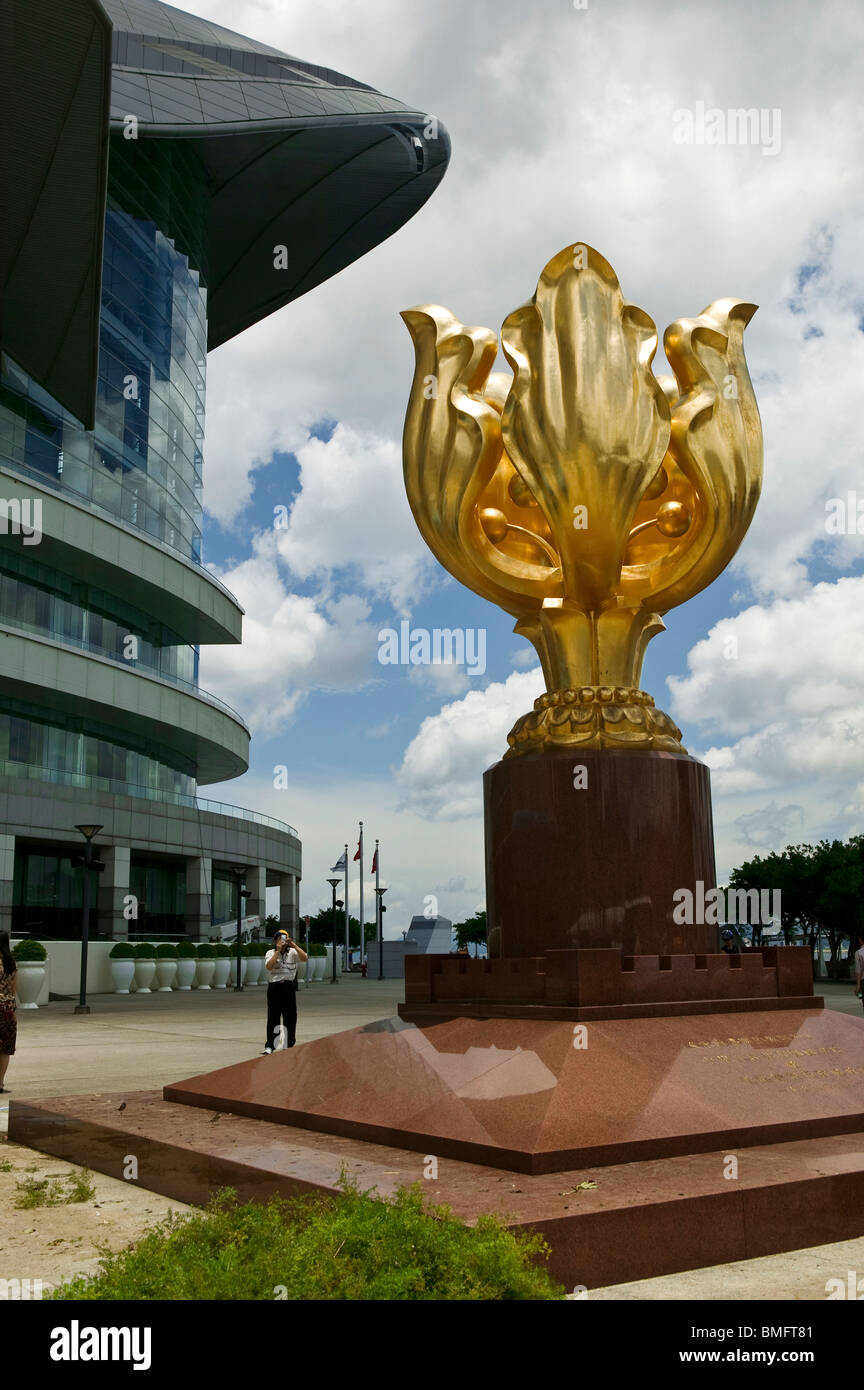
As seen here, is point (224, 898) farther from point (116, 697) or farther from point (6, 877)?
point (6, 877)

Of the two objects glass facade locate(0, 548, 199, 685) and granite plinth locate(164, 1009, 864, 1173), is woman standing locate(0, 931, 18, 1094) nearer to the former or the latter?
granite plinth locate(164, 1009, 864, 1173)

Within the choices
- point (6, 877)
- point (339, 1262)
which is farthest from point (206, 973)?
point (339, 1262)

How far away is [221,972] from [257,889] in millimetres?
13063

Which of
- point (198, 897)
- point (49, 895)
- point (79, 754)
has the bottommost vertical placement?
point (198, 897)

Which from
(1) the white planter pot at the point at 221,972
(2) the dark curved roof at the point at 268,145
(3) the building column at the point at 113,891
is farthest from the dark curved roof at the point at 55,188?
(1) the white planter pot at the point at 221,972

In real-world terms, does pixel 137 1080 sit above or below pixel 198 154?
below

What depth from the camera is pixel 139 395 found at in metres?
41.0

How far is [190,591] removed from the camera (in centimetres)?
4166

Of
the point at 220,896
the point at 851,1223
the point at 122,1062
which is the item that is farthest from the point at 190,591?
the point at 851,1223

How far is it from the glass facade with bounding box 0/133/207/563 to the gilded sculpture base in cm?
2985

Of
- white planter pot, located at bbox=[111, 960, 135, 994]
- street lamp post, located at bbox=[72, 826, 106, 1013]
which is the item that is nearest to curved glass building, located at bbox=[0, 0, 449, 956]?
white planter pot, located at bbox=[111, 960, 135, 994]

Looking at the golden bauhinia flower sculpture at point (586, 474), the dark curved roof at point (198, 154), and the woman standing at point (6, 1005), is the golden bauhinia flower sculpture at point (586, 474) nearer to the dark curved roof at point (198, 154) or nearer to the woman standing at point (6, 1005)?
the woman standing at point (6, 1005)

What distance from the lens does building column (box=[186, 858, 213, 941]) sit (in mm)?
41750
